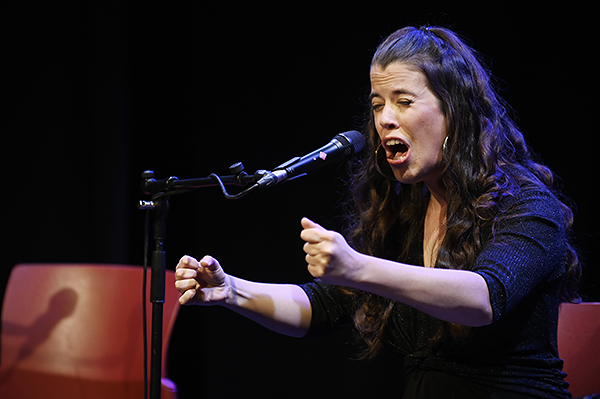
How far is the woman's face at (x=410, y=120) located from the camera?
1.47 metres

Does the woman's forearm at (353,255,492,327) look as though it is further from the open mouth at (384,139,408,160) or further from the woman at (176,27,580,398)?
the open mouth at (384,139,408,160)

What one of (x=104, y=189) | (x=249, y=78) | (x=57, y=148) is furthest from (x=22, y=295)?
(x=249, y=78)

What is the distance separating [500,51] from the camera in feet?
6.86

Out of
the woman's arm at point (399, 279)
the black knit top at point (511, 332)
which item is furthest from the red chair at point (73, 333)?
the woman's arm at point (399, 279)

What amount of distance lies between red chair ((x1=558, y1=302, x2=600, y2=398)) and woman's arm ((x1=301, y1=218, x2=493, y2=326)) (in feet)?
2.28

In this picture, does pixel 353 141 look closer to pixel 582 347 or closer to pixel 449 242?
pixel 449 242

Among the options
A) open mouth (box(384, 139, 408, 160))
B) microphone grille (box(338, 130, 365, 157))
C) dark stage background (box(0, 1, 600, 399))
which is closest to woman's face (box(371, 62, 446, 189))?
open mouth (box(384, 139, 408, 160))

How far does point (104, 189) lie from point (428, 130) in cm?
184

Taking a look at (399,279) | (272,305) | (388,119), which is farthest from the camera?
(272,305)

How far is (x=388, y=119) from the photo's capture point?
4.85 feet

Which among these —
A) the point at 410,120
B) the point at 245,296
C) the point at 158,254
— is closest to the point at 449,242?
the point at 410,120

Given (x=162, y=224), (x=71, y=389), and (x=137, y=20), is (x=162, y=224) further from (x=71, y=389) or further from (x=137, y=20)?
(x=137, y=20)

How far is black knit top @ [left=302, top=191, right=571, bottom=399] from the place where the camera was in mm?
1217

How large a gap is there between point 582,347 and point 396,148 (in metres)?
0.81
